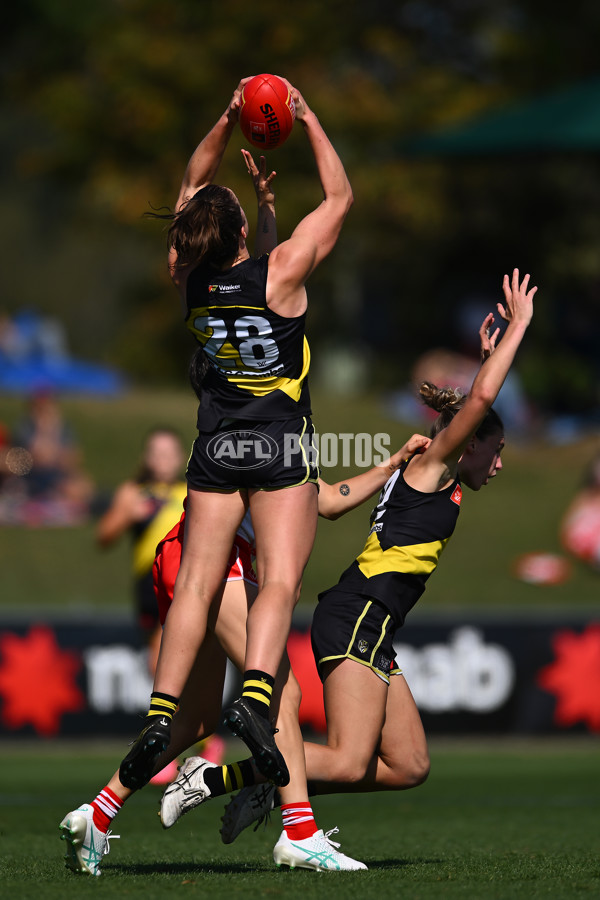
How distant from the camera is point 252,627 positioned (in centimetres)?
499

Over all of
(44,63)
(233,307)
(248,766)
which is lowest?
(248,766)

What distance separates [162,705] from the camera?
4980 mm

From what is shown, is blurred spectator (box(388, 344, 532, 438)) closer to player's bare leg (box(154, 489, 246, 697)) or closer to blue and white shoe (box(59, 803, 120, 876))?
player's bare leg (box(154, 489, 246, 697))

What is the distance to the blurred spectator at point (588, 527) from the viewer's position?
49.8ft

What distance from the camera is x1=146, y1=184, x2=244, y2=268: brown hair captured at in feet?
16.5

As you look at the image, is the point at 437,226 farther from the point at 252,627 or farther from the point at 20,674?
the point at 252,627

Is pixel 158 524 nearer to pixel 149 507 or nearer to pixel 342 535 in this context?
pixel 149 507

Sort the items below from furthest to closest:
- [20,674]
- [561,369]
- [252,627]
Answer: [561,369] < [20,674] < [252,627]

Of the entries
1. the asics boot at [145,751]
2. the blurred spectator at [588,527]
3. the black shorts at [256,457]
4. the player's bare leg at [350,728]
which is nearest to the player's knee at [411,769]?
the player's bare leg at [350,728]

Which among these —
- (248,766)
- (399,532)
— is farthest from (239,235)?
(248,766)

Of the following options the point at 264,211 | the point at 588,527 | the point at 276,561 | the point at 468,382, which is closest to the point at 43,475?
the point at 468,382

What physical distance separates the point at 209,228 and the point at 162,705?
1.72m

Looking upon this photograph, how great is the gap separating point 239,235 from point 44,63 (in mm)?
20254

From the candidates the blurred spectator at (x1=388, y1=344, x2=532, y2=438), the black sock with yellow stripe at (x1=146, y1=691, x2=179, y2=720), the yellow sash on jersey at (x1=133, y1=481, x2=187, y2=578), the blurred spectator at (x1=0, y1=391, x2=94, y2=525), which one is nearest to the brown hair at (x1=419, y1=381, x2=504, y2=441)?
the black sock with yellow stripe at (x1=146, y1=691, x2=179, y2=720)
